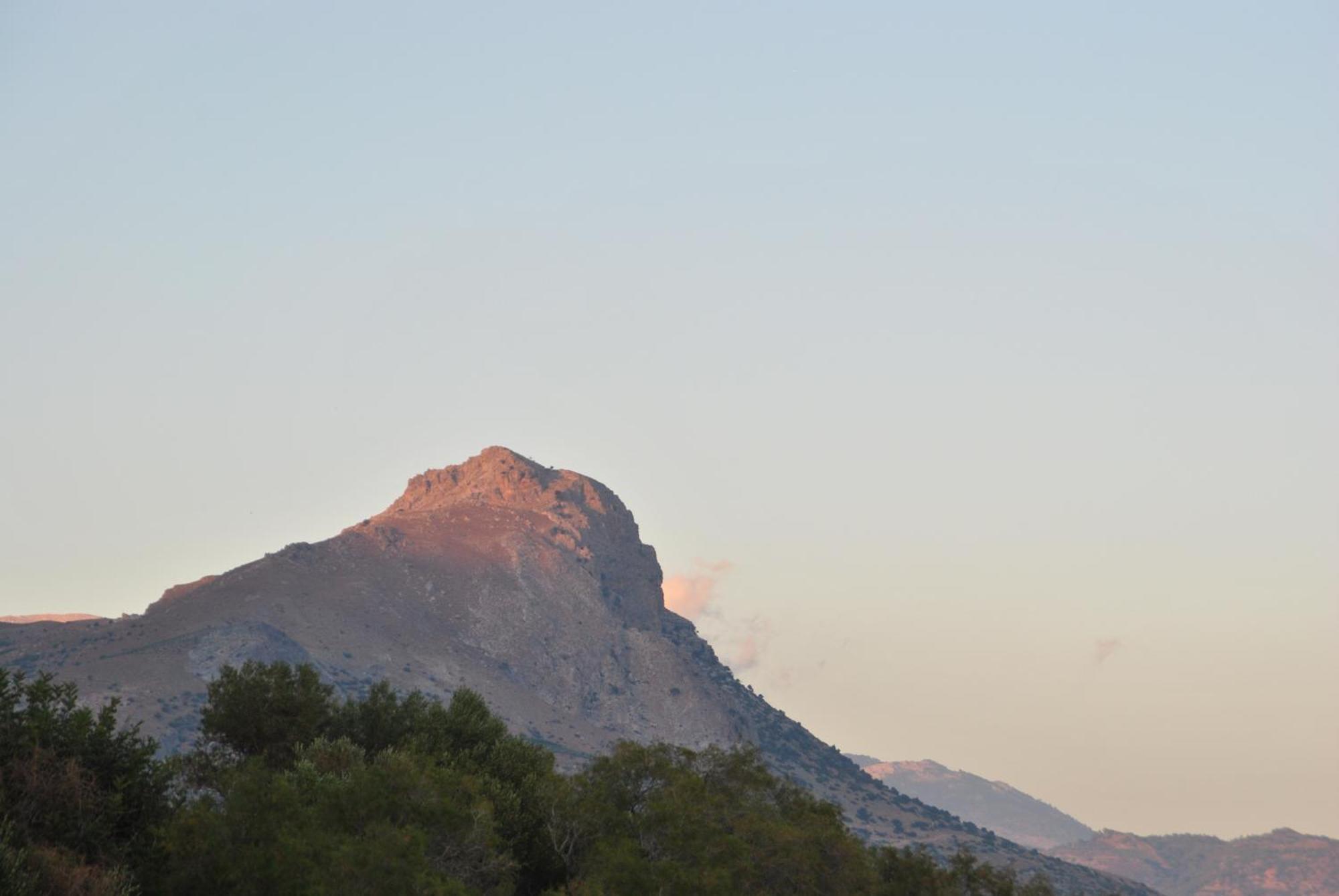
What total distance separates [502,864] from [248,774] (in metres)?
11.1

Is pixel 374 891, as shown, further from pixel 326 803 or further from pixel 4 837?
pixel 4 837

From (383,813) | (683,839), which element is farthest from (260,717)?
(683,839)

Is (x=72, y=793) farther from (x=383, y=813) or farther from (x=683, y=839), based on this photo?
(x=683, y=839)

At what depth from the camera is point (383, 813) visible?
2501 inches

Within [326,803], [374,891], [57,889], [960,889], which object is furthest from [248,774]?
[960,889]

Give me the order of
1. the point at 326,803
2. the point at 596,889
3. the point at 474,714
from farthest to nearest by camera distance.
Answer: the point at 474,714, the point at 596,889, the point at 326,803

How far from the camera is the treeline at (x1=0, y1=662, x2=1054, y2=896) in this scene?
56.9m

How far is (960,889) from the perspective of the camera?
86.4 metres

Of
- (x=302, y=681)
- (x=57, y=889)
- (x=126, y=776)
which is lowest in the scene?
(x=57, y=889)

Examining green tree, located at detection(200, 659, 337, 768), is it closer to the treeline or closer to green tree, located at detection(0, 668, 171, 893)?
the treeline

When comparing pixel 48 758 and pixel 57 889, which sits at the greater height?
pixel 48 758

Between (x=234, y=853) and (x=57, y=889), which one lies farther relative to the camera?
(x=234, y=853)

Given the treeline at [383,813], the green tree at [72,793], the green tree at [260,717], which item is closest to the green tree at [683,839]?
the treeline at [383,813]

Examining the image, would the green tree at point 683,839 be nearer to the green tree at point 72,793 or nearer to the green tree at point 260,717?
the green tree at point 260,717
